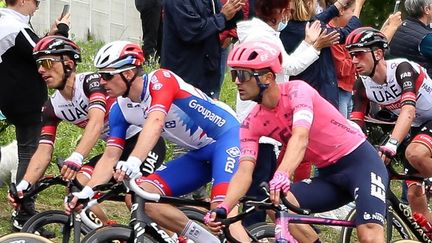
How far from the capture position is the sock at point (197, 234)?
8.15 metres

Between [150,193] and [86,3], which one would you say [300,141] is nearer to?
[150,193]

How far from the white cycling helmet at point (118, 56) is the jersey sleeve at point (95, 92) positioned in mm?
473

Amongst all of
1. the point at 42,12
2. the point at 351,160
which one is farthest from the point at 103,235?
the point at 42,12

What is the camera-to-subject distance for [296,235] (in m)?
7.79

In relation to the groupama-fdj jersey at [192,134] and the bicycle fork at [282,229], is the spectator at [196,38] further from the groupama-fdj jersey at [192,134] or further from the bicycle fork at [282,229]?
the bicycle fork at [282,229]

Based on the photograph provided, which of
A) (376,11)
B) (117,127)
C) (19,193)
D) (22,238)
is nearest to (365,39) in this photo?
(117,127)

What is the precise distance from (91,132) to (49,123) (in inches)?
29.3

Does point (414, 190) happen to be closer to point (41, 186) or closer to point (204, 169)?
point (204, 169)

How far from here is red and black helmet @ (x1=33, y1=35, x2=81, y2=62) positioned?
27.9 ft

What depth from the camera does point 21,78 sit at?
372 inches

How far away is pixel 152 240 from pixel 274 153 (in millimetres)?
1710

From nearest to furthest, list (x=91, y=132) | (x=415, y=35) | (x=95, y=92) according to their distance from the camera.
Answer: (x=91, y=132) < (x=95, y=92) < (x=415, y=35)

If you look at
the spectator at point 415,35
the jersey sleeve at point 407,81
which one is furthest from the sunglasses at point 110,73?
the spectator at point 415,35

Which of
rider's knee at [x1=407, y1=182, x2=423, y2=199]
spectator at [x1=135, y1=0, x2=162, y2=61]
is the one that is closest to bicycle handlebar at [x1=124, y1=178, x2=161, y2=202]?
rider's knee at [x1=407, y1=182, x2=423, y2=199]
